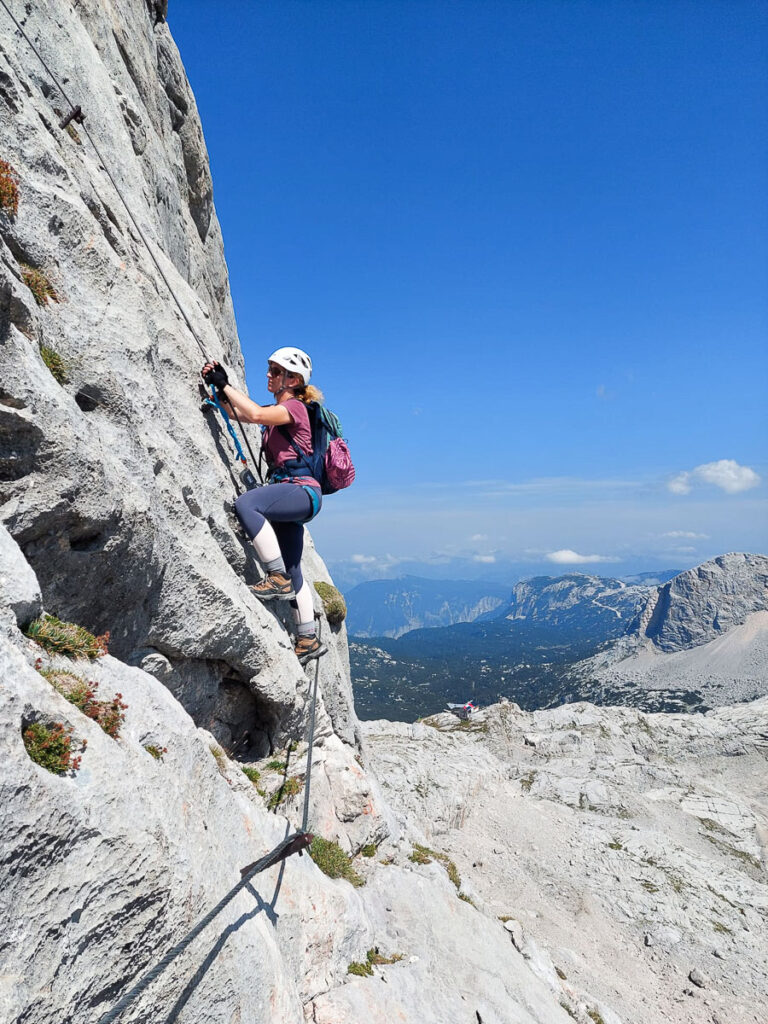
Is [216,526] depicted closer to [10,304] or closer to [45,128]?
[10,304]

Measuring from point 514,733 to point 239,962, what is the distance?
265ft

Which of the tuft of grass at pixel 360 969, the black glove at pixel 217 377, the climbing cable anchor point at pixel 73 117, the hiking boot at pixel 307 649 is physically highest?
the climbing cable anchor point at pixel 73 117

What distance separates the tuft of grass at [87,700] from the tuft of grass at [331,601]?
43.8 feet

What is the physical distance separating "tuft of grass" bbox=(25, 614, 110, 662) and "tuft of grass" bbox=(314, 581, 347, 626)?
12950mm

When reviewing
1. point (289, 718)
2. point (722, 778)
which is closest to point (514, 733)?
point (722, 778)

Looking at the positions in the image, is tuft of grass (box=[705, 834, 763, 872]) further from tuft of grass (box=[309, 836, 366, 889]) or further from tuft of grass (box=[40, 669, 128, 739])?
tuft of grass (box=[40, 669, 128, 739])

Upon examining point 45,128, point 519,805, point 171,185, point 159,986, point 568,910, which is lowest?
point 519,805

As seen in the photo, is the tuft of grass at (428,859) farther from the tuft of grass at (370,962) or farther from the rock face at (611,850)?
the tuft of grass at (370,962)

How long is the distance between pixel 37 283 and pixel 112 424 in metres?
2.66

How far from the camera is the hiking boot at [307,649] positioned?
14.4m

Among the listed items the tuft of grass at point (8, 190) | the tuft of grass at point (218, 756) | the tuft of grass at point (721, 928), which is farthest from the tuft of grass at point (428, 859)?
the tuft of grass at point (721, 928)

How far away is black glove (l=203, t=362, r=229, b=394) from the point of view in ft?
39.9

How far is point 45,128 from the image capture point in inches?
395

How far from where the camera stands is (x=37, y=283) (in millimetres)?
8828
